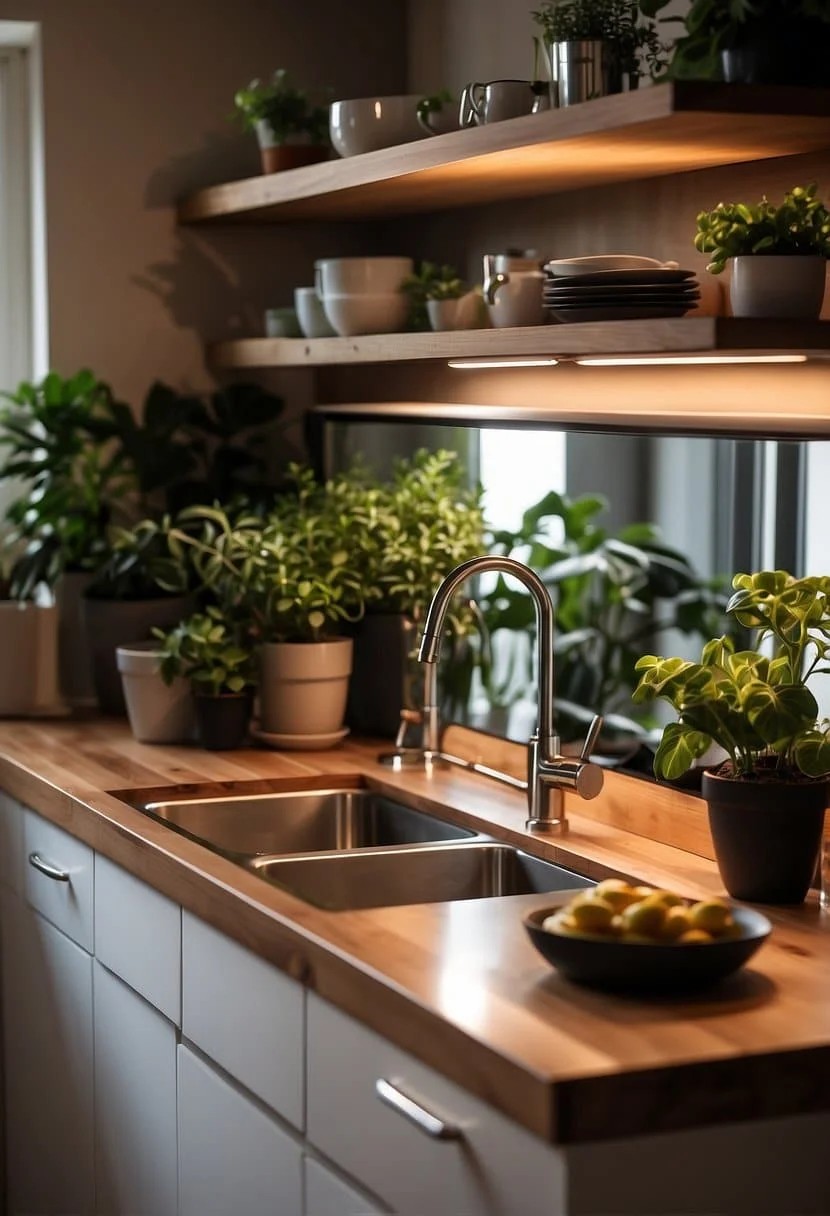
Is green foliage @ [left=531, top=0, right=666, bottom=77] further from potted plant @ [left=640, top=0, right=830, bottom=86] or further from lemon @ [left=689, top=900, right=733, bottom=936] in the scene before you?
lemon @ [left=689, top=900, right=733, bottom=936]

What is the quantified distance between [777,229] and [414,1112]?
1.08 m

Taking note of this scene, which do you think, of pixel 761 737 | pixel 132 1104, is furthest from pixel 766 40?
pixel 132 1104

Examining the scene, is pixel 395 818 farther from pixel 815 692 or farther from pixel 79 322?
pixel 79 322

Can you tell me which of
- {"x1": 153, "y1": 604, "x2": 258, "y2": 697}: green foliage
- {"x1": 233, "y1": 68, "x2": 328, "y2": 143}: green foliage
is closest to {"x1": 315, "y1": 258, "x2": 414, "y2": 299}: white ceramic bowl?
{"x1": 233, "y1": 68, "x2": 328, "y2": 143}: green foliage

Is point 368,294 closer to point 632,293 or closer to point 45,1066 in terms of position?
point 632,293

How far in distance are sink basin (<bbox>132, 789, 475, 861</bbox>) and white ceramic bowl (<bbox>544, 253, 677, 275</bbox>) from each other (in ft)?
2.85

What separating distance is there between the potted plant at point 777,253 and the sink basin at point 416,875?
0.83 meters

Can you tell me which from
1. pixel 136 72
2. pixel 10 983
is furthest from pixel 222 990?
pixel 136 72

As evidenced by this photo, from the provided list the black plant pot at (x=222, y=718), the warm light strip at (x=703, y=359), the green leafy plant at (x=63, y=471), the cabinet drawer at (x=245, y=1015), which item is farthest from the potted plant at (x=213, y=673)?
the warm light strip at (x=703, y=359)

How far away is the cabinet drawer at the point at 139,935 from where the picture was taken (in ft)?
7.79

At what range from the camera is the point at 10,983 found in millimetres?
3150

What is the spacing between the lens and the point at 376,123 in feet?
9.34

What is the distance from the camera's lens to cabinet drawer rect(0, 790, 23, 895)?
3.03 metres

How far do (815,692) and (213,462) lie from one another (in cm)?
166
